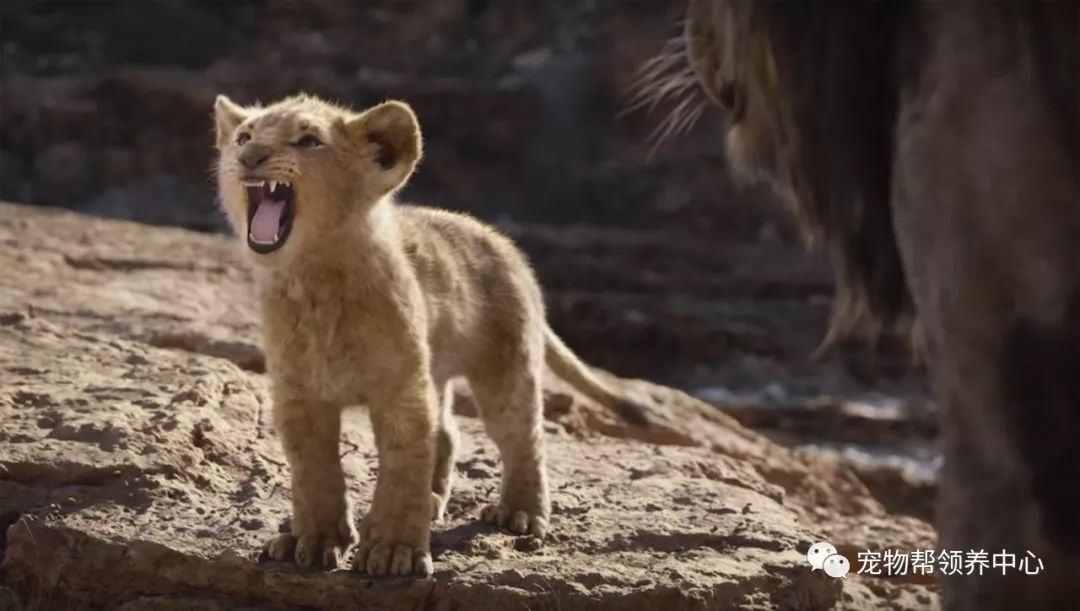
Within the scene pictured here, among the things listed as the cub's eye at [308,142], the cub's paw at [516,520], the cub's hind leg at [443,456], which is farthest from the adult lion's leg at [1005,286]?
the cub's hind leg at [443,456]

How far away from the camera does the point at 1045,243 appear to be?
2.25m

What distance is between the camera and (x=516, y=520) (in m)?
4.10

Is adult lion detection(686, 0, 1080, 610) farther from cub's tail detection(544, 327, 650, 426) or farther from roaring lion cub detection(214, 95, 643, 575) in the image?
cub's tail detection(544, 327, 650, 426)

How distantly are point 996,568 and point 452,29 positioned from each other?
19.1 meters

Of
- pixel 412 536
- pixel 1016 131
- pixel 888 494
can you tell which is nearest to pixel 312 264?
pixel 412 536

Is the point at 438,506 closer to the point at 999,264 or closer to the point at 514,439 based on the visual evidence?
the point at 514,439

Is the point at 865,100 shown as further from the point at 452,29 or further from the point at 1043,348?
the point at 452,29

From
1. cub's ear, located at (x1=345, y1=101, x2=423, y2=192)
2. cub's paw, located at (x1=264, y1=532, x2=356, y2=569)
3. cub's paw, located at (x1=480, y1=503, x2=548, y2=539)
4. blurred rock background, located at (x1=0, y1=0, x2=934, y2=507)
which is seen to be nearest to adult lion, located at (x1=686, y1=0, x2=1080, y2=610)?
cub's ear, located at (x1=345, y1=101, x2=423, y2=192)

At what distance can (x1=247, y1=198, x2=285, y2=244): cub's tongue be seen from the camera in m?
3.36

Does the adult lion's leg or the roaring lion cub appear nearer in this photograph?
the adult lion's leg

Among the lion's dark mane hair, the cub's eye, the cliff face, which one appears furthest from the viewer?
the cliff face

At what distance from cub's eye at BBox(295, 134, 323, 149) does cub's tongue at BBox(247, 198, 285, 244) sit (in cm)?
16

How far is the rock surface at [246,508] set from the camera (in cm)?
366

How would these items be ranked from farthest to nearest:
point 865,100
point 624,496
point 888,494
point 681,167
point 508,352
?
point 681,167 → point 888,494 → point 624,496 → point 508,352 → point 865,100
